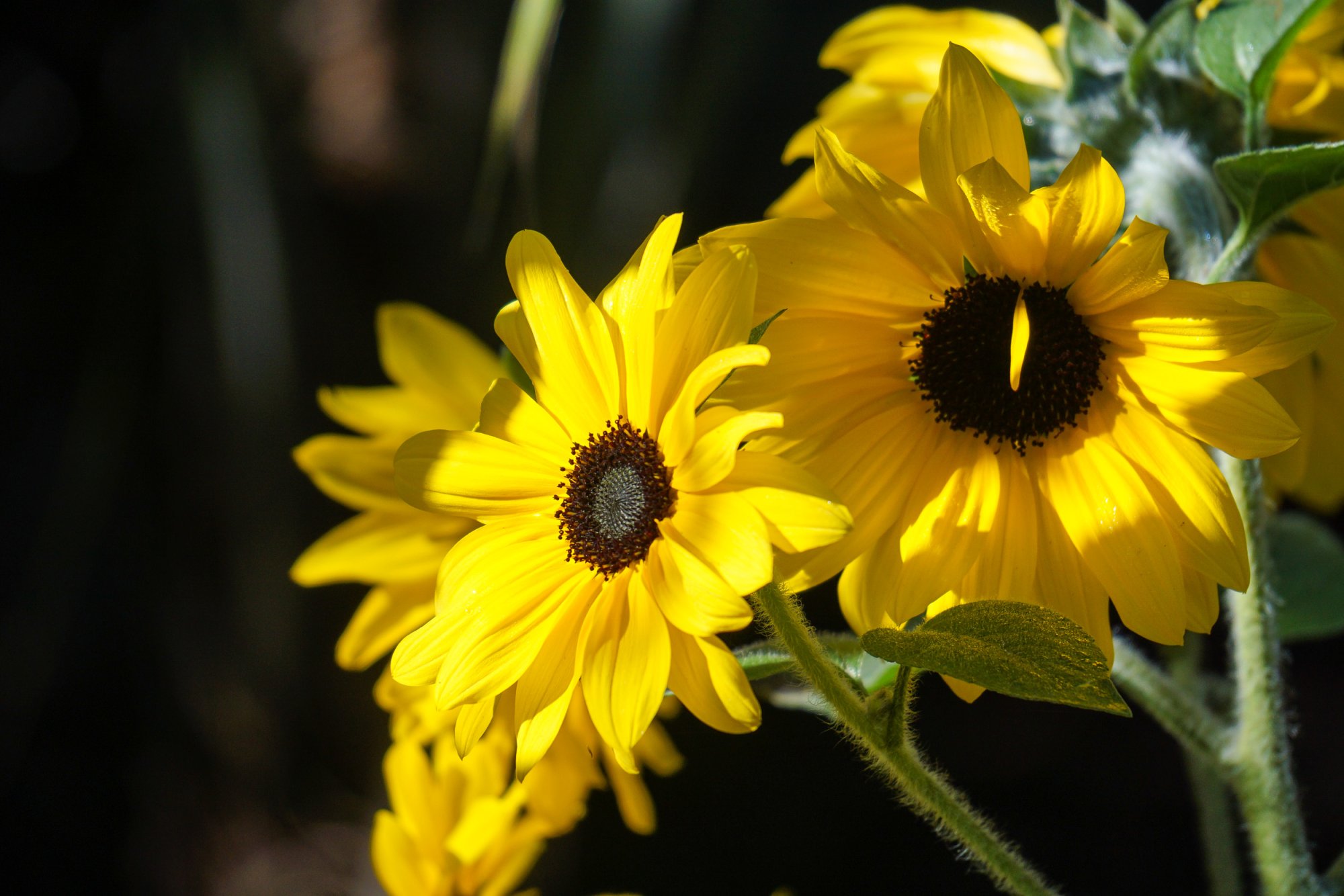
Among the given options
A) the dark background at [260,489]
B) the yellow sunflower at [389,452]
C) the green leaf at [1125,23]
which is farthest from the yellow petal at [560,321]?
the dark background at [260,489]

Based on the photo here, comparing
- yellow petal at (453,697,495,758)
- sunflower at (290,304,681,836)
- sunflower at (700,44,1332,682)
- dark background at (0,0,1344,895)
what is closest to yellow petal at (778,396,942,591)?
sunflower at (700,44,1332,682)

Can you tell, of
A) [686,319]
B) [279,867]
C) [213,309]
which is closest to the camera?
[686,319]

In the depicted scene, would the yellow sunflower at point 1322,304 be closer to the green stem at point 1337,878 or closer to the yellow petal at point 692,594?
the green stem at point 1337,878

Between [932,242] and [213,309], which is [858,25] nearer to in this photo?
[932,242]

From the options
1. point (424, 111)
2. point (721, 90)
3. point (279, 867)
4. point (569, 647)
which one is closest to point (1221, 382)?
point (569, 647)

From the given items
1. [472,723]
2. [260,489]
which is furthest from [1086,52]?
[260,489]

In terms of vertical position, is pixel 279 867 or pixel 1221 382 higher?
pixel 1221 382

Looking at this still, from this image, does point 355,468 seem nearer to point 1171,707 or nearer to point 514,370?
point 514,370

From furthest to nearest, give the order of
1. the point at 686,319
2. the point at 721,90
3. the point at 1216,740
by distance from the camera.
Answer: the point at 721,90
the point at 1216,740
the point at 686,319
